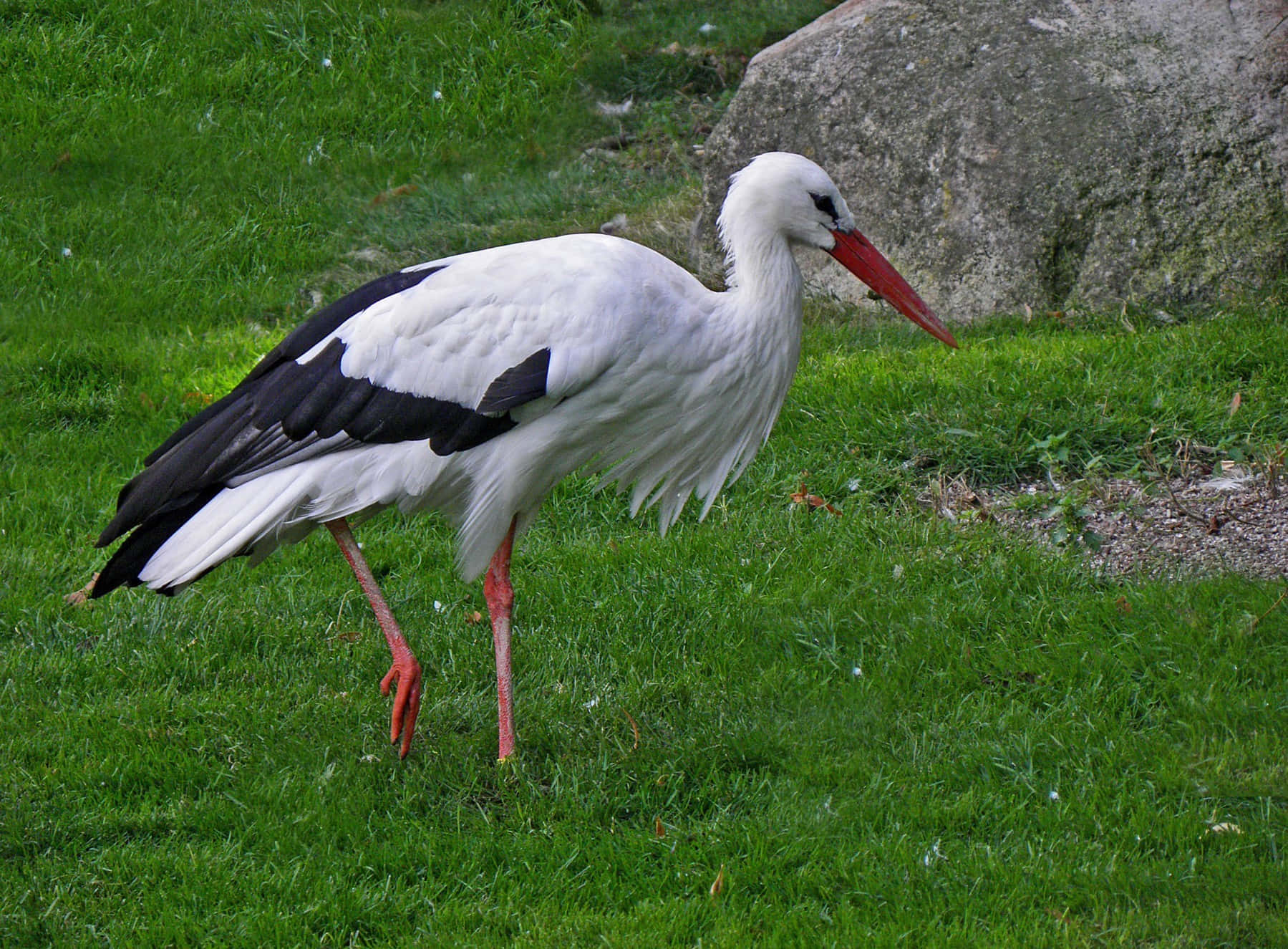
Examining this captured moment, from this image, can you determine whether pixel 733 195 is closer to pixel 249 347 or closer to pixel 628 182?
pixel 249 347

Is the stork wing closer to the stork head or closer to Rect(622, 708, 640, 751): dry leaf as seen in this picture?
the stork head

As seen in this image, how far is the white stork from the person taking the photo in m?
3.64

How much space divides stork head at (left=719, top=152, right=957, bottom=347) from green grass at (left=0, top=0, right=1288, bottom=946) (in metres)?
0.99

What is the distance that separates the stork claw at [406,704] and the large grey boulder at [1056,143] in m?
3.27

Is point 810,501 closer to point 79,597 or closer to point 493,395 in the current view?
point 493,395

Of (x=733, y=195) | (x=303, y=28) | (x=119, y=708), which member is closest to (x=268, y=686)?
(x=119, y=708)

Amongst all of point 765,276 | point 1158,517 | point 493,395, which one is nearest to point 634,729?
point 493,395

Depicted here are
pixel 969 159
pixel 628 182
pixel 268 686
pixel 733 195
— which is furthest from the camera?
pixel 628 182

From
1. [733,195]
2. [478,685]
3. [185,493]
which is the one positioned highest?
[733,195]

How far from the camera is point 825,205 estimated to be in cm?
385

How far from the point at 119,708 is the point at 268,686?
1.31 ft

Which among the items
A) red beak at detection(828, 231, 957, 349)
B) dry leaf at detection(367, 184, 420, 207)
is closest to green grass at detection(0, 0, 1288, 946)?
red beak at detection(828, 231, 957, 349)

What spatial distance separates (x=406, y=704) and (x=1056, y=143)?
3.75 metres

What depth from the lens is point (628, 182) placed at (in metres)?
8.29
